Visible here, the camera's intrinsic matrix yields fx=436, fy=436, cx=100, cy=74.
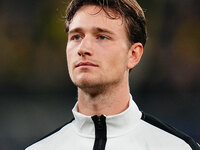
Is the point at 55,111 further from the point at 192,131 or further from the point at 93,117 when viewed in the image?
the point at 93,117

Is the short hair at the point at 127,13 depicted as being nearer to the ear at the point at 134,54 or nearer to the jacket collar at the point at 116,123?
the ear at the point at 134,54

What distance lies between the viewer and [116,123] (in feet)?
9.15

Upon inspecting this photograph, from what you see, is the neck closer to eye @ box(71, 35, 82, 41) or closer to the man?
the man

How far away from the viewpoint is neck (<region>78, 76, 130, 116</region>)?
2807 millimetres

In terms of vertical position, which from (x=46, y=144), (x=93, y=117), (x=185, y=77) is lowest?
(x=185, y=77)

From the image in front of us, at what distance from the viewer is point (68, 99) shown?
7.71 meters

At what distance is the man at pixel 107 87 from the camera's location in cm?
272

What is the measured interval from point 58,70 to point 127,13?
5018 millimetres

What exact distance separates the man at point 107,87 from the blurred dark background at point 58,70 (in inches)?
180

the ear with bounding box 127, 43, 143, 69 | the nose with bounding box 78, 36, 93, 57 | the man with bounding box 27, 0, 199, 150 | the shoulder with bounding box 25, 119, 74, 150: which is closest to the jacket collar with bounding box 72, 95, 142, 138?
the man with bounding box 27, 0, 199, 150

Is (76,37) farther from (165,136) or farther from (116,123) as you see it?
(165,136)

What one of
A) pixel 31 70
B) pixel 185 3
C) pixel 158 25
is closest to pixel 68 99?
pixel 31 70

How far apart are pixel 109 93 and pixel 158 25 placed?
5.28 m

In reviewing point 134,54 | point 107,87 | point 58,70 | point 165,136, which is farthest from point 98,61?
point 58,70
